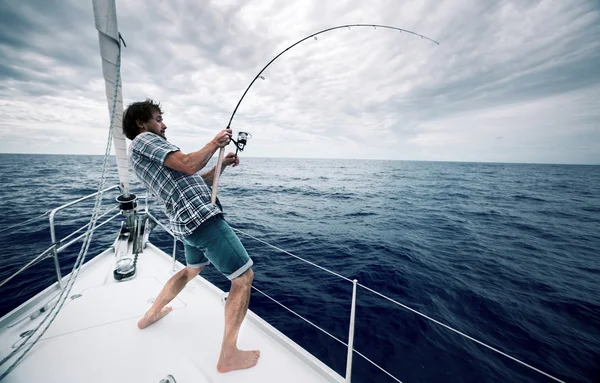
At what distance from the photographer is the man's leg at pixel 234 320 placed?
1.73 meters

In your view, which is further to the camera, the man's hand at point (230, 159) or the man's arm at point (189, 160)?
the man's hand at point (230, 159)

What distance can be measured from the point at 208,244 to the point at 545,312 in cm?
695

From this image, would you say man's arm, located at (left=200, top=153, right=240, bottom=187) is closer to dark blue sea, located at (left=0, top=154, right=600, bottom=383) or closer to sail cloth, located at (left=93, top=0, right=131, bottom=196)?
sail cloth, located at (left=93, top=0, right=131, bottom=196)

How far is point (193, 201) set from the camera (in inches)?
63.4

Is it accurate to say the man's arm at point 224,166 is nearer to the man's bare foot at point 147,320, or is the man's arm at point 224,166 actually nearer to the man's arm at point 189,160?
the man's arm at point 189,160

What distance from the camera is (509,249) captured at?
26.3 feet

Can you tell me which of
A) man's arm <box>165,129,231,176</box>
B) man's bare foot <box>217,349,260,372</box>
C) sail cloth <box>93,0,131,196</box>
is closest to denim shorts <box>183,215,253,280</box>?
man's arm <box>165,129,231,176</box>

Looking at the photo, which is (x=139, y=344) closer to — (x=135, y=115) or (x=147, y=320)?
(x=147, y=320)

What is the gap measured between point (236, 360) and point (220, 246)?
92cm

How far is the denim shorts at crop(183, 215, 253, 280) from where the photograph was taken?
1657 millimetres

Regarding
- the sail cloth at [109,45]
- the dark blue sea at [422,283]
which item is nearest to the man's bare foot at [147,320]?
the sail cloth at [109,45]

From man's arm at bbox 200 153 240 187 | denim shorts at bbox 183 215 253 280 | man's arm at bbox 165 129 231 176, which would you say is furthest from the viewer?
man's arm at bbox 200 153 240 187

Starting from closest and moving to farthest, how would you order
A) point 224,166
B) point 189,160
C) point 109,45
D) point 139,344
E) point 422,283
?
1. point 189,160
2. point 139,344
3. point 224,166
4. point 109,45
5. point 422,283

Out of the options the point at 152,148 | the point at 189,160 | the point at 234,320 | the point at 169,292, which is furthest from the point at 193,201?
the point at 169,292
